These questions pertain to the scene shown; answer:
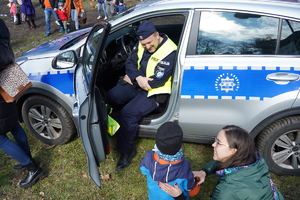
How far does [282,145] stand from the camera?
2.80 metres

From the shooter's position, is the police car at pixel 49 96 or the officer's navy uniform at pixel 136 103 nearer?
the officer's navy uniform at pixel 136 103

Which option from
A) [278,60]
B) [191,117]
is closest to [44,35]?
[191,117]

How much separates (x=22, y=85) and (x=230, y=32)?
208 cm

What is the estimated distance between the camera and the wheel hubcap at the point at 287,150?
2.76 m

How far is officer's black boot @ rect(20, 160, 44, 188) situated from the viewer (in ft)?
9.45

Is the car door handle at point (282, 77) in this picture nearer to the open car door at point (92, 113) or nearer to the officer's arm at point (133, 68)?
the officer's arm at point (133, 68)

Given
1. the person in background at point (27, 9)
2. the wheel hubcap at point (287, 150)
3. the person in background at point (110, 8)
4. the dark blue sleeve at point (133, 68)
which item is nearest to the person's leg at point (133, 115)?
the dark blue sleeve at point (133, 68)

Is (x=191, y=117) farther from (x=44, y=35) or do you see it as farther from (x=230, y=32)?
(x=44, y=35)

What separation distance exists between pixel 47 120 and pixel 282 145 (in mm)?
2782

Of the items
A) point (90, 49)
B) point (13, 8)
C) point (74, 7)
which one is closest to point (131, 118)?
point (90, 49)

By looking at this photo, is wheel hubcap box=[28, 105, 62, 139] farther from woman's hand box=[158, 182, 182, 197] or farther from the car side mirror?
woman's hand box=[158, 182, 182, 197]

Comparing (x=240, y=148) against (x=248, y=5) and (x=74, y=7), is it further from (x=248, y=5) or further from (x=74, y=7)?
(x=74, y=7)

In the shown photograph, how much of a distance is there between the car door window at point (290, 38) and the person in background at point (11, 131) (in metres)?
2.55

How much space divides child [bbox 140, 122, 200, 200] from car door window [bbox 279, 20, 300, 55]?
57.6 inches
